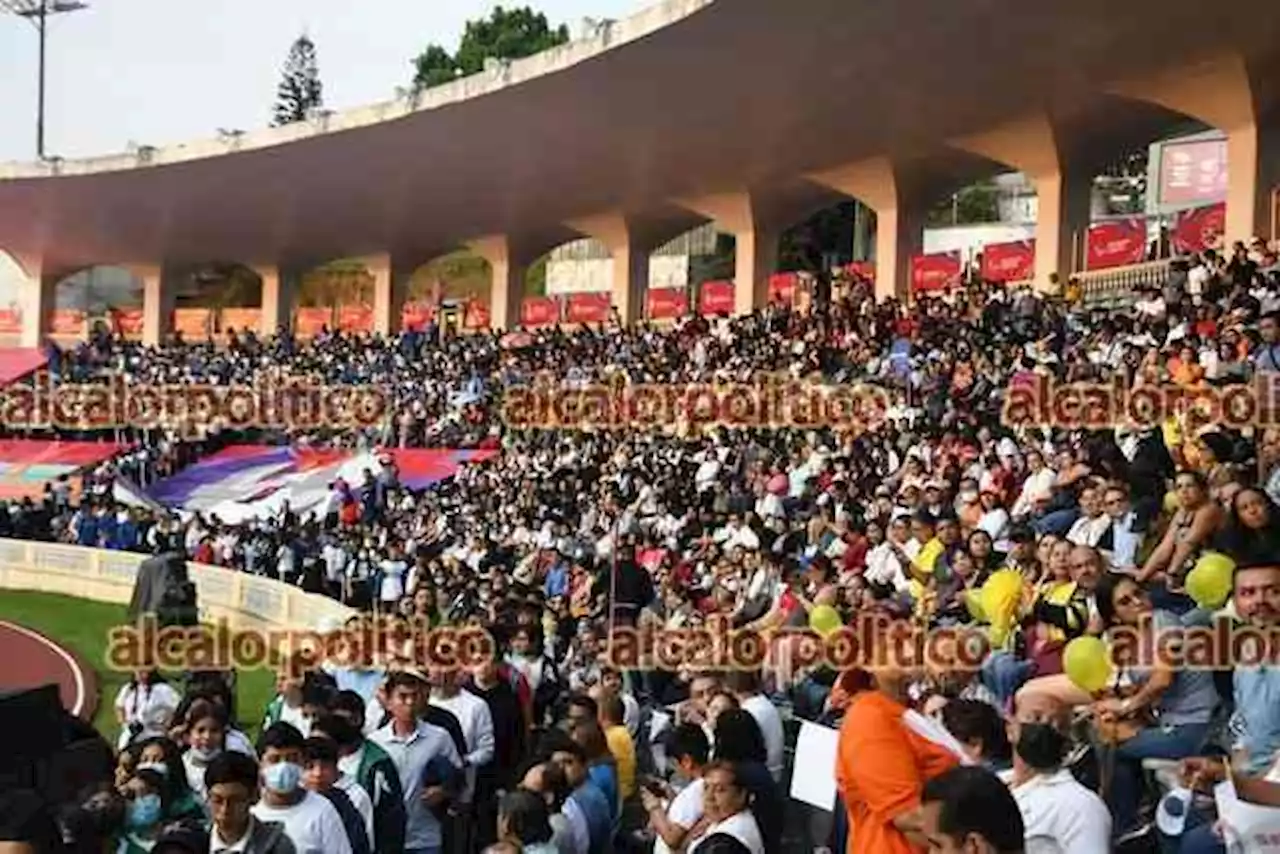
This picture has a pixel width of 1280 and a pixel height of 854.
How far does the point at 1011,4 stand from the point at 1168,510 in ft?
37.0

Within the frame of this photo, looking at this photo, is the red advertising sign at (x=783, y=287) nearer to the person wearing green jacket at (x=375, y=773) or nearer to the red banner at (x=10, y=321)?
the person wearing green jacket at (x=375, y=773)

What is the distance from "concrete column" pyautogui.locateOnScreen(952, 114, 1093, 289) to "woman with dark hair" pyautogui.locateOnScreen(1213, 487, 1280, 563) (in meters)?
17.7

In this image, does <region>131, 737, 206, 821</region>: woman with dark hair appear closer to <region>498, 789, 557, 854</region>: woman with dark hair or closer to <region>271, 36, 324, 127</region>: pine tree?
<region>498, 789, 557, 854</region>: woman with dark hair

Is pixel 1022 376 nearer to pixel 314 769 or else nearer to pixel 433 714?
pixel 433 714

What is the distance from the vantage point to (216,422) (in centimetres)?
3328

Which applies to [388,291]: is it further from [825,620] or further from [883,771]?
[883,771]

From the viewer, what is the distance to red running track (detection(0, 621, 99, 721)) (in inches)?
630


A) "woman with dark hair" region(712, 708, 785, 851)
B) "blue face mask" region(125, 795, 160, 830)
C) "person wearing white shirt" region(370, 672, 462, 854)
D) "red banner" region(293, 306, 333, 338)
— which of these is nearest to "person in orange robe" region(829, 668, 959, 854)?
"woman with dark hair" region(712, 708, 785, 851)

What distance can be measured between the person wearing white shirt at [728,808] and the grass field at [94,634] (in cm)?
943

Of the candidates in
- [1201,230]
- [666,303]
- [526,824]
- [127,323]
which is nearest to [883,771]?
[526,824]

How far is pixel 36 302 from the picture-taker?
47406 millimetres

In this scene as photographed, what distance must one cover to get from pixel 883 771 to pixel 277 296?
142 ft

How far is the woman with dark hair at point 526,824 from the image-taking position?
4.86 m

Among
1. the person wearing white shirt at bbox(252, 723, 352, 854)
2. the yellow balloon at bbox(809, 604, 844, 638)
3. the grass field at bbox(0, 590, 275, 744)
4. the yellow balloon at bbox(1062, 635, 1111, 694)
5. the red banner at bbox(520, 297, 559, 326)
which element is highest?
the red banner at bbox(520, 297, 559, 326)
